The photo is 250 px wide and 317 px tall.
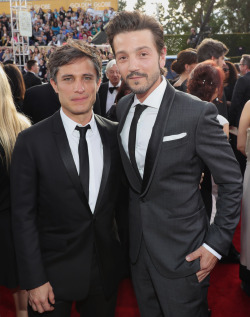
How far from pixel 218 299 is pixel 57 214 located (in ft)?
6.06

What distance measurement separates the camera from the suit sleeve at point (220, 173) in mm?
1584

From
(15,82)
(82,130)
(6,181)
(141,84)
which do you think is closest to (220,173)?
(141,84)

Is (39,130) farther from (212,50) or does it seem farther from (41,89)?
(212,50)

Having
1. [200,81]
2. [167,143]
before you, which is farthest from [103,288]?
[200,81]

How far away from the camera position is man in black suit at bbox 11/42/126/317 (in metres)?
1.66

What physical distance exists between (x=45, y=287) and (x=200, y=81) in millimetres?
1850

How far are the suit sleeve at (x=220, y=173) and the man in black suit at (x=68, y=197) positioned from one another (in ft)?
1.50

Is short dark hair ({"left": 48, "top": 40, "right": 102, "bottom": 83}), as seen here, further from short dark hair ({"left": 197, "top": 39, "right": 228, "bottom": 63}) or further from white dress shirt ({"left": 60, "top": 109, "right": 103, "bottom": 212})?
short dark hair ({"left": 197, "top": 39, "right": 228, "bottom": 63})

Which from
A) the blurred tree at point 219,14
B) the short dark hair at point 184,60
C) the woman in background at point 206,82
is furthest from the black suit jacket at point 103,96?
the blurred tree at point 219,14

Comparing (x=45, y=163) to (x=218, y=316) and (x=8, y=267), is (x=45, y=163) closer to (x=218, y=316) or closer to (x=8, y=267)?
(x=8, y=267)

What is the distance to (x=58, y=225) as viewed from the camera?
1720 millimetres

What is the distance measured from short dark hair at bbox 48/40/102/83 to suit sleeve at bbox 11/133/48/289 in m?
0.39

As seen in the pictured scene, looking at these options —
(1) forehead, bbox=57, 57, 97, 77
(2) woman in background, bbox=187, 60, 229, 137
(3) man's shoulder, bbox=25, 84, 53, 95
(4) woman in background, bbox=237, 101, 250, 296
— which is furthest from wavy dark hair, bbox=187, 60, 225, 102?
(3) man's shoulder, bbox=25, 84, 53, 95

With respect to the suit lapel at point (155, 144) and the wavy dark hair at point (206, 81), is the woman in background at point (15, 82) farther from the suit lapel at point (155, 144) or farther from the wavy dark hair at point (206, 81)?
the suit lapel at point (155, 144)
